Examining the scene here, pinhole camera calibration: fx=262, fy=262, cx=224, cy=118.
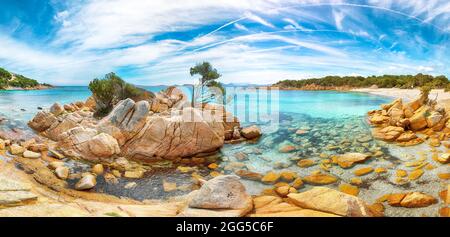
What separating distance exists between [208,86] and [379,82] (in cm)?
3800

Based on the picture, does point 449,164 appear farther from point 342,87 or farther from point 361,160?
point 342,87

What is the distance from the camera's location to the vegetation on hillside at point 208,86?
62.5 ft

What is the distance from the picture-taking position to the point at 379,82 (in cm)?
4547

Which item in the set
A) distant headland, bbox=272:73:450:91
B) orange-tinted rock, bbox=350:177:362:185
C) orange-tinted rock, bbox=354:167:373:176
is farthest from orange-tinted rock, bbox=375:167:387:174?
distant headland, bbox=272:73:450:91

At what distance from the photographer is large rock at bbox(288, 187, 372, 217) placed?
209 inches

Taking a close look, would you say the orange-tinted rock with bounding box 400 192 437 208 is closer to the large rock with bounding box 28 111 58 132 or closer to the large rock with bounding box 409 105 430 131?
the large rock with bounding box 409 105 430 131

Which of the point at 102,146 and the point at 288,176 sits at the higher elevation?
the point at 102,146

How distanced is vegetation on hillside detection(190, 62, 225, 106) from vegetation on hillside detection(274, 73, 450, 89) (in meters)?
11.7

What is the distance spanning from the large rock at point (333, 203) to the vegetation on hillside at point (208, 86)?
13.3 m

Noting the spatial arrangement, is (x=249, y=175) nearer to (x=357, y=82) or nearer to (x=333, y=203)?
(x=333, y=203)

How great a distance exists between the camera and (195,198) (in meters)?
5.84

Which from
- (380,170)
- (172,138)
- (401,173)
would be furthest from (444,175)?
(172,138)
